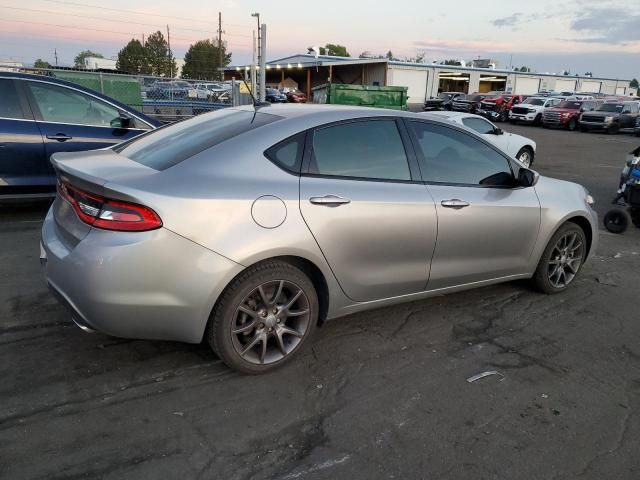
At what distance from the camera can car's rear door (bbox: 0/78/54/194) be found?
6.07 meters

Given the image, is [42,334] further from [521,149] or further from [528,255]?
[521,149]

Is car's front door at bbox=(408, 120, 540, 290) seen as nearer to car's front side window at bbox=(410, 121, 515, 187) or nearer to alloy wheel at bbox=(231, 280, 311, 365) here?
car's front side window at bbox=(410, 121, 515, 187)

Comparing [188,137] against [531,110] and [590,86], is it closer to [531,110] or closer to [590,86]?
[531,110]

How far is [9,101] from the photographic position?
6160mm

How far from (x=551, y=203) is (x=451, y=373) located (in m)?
1.92

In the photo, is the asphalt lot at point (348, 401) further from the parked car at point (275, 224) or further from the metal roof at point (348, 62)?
the metal roof at point (348, 62)

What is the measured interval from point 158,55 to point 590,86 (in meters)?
62.8

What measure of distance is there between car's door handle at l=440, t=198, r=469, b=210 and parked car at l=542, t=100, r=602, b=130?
2960cm

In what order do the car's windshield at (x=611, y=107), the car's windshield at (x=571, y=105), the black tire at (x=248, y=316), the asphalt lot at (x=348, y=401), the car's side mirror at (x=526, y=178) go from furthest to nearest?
the car's windshield at (x=571, y=105)
the car's windshield at (x=611, y=107)
the car's side mirror at (x=526, y=178)
the black tire at (x=248, y=316)
the asphalt lot at (x=348, y=401)

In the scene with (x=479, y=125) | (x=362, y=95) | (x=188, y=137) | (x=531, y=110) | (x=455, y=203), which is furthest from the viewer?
(x=531, y=110)

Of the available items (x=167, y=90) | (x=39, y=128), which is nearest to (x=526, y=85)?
(x=167, y=90)

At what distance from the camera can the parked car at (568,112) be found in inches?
1172

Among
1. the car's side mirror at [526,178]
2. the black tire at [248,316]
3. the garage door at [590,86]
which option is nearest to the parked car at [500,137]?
the car's side mirror at [526,178]

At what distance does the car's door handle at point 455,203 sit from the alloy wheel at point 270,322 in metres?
1.23
